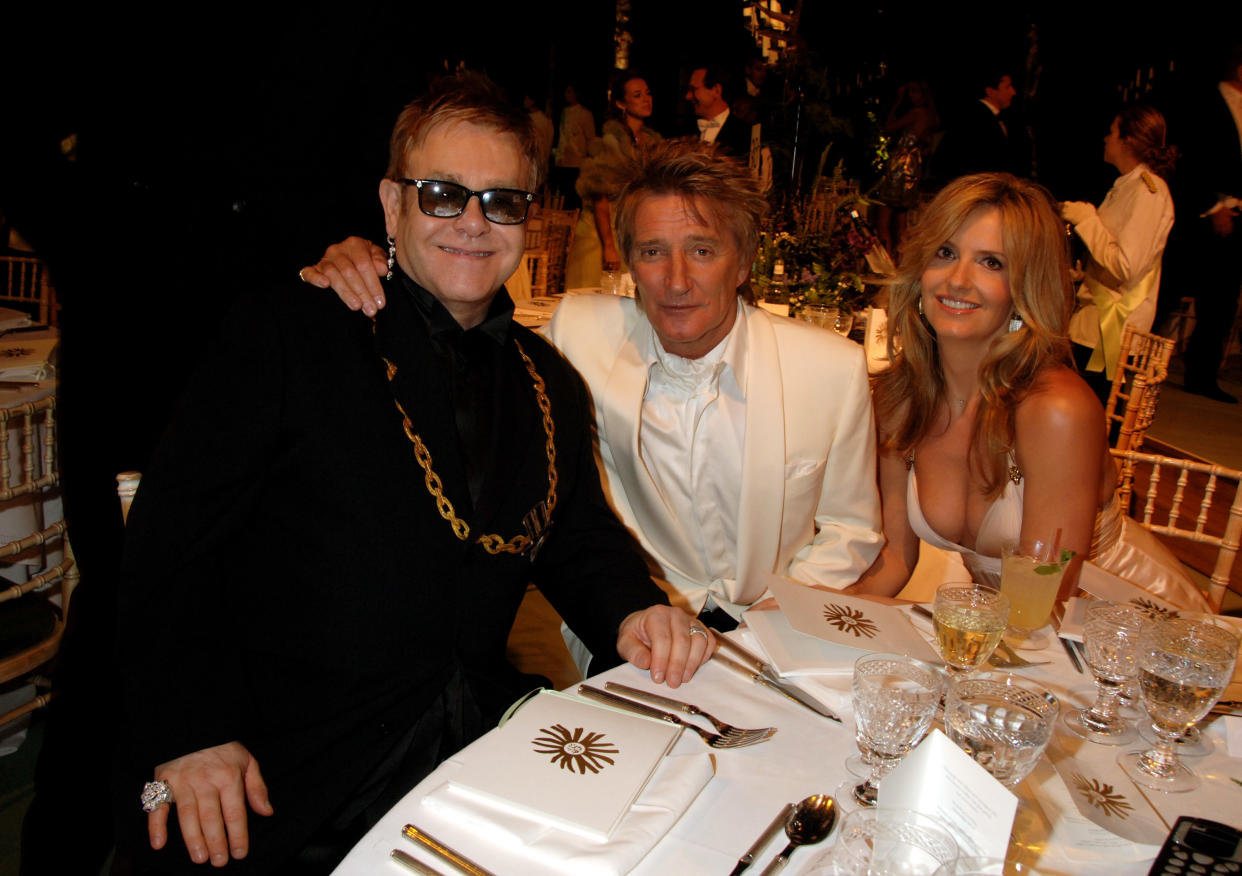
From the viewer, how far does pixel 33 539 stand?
80.7 inches

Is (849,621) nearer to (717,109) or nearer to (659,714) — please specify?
(659,714)

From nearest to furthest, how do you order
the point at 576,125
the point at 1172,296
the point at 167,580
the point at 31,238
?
the point at 167,580 → the point at 31,238 → the point at 1172,296 → the point at 576,125

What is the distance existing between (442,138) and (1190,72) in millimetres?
10523

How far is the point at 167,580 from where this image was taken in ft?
4.53

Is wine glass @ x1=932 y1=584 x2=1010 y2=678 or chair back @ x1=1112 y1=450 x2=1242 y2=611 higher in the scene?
wine glass @ x1=932 y1=584 x2=1010 y2=678

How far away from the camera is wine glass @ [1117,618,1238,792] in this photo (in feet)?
3.84

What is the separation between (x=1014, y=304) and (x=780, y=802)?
173 centimetres

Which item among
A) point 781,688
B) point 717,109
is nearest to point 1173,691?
point 781,688

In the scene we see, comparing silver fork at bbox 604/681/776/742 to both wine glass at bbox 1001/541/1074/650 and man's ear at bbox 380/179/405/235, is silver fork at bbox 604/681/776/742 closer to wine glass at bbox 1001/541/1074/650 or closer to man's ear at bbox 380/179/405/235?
wine glass at bbox 1001/541/1074/650

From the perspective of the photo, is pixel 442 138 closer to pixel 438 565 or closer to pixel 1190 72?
pixel 438 565

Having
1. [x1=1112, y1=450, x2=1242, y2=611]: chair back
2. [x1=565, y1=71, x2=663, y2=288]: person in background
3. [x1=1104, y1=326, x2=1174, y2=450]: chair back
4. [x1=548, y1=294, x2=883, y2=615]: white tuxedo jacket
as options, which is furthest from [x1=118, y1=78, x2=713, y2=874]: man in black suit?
[x1=565, y1=71, x2=663, y2=288]: person in background

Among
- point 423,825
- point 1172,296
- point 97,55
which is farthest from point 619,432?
point 1172,296

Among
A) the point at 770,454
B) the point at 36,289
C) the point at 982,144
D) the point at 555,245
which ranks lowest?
the point at 36,289

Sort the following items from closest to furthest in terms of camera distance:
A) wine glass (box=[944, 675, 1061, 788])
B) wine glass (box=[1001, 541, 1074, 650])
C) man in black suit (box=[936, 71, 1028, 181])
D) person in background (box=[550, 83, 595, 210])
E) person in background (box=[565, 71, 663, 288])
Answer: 1. wine glass (box=[944, 675, 1061, 788])
2. wine glass (box=[1001, 541, 1074, 650])
3. man in black suit (box=[936, 71, 1028, 181])
4. person in background (box=[565, 71, 663, 288])
5. person in background (box=[550, 83, 595, 210])
